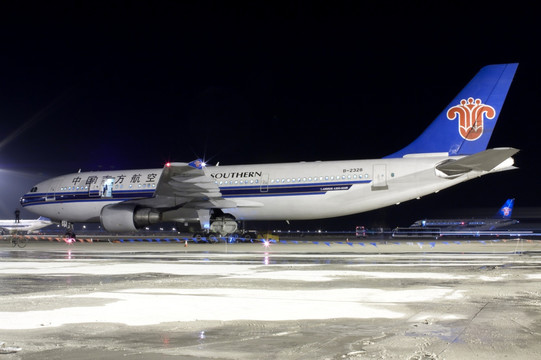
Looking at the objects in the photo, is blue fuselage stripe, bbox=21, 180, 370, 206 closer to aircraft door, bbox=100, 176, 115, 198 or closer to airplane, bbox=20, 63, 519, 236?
airplane, bbox=20, 63, 519, 236

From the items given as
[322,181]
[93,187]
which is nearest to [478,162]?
[322,181]

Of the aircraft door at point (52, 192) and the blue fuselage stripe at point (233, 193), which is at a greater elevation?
the aircraft door at point (52, 192)

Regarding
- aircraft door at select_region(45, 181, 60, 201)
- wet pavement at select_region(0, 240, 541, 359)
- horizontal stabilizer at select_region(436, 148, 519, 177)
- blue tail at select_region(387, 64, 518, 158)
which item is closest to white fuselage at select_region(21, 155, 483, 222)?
aircraft door at select_region(45, 181, 60, 201)

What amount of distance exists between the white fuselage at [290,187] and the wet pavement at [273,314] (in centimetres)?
1364

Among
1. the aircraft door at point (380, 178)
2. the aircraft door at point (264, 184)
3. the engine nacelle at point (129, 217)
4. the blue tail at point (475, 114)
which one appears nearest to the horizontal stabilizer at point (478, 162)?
the blue tail at point (475, 114)

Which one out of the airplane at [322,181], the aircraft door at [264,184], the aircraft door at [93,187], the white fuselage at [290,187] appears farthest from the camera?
the aircraft door at [93,187]

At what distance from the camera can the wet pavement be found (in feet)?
18.8

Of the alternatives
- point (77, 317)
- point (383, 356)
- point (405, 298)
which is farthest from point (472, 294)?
point (77, 317)

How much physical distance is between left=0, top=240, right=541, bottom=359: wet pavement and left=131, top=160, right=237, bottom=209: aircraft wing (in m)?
16.3

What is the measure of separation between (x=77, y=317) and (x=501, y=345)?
4.88m

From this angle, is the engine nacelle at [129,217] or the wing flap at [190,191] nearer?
the engine nacelle at [129,217]

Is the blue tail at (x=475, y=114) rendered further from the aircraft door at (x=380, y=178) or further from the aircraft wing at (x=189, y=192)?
the aircraft wing at (x=189, y=192)

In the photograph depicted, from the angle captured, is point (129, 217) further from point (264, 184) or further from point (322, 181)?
point (322, 181)

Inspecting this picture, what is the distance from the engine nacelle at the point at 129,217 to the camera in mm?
29359
